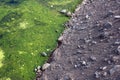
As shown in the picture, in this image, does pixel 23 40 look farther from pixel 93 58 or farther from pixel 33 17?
pixel 93 58

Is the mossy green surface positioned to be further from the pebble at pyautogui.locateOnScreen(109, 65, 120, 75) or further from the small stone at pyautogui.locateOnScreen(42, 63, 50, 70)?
the pebble at pyautogui.locateOnScreen(109, 65, 120, 75)

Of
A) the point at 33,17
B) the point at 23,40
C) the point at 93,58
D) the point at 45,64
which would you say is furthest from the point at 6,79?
the point at 33,17

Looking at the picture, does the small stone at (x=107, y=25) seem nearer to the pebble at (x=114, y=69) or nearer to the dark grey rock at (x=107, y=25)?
the dark grey rock at (x=107, y=25)

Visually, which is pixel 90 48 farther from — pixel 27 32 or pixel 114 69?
pixel 27 32

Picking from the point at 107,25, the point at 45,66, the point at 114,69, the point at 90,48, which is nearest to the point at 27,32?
the point at 45,66

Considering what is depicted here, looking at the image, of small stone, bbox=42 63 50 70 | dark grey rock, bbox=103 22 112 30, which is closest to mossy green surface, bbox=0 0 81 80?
small stone, bbox=42 63 50 70
